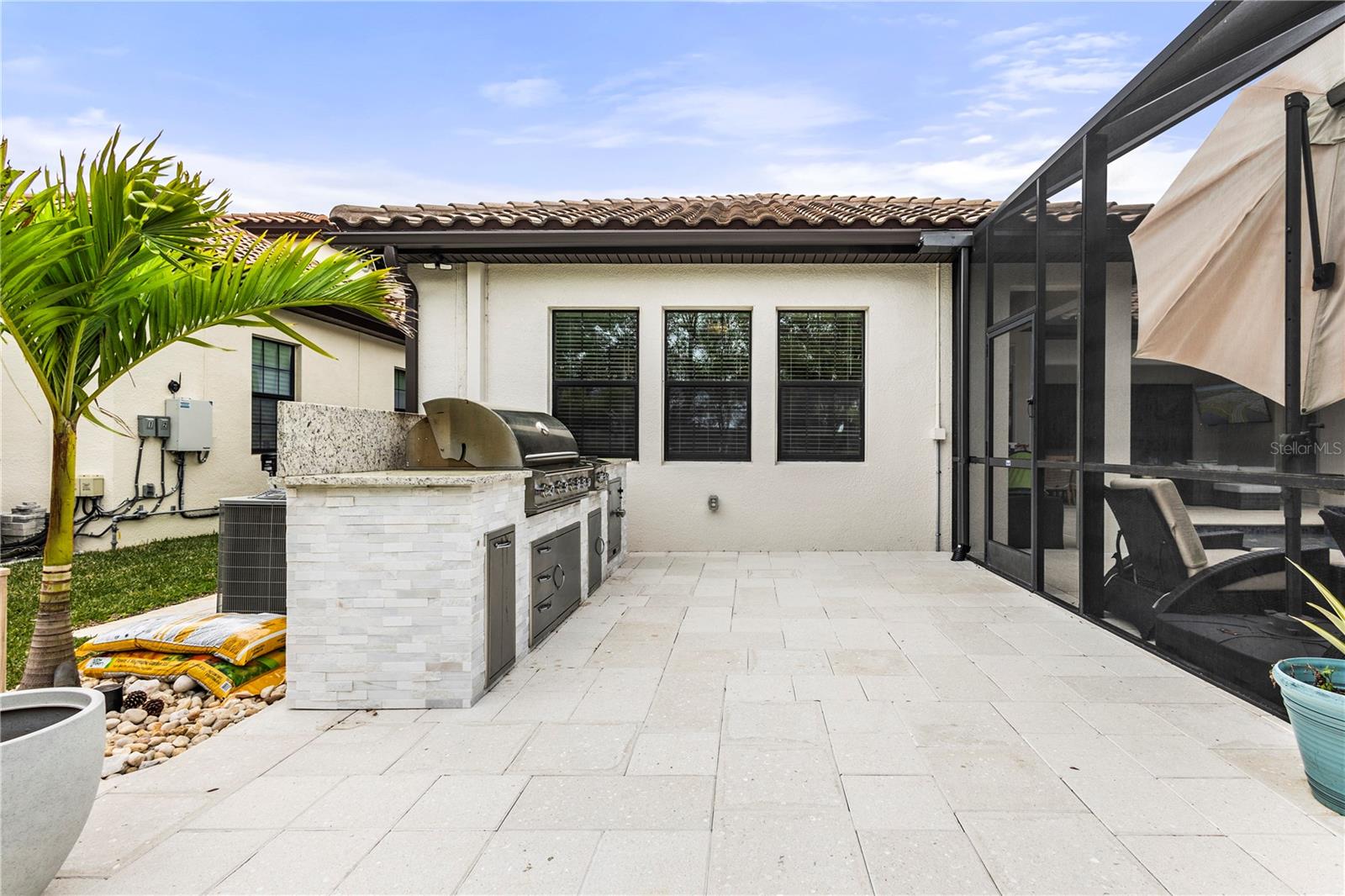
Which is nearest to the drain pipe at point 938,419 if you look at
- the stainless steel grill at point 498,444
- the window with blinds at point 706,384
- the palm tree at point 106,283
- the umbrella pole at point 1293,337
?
the window with blinds at point 706,384

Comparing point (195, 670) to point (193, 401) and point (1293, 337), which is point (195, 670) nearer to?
point (1293, 337)

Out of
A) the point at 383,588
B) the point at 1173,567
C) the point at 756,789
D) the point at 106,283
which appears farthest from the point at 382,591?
the point at 1173,567

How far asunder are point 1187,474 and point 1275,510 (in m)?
0.52

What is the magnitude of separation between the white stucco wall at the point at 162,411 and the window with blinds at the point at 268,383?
13 cm

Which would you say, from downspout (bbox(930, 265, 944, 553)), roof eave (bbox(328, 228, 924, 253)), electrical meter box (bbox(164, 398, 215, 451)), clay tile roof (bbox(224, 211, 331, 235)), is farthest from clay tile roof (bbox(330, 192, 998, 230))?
electrical meter box (bbox(164, 398, 215, 451))

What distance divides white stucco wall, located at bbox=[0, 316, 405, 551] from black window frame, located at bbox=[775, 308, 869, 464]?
599cm

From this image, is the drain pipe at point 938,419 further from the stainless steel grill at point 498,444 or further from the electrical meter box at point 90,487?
→ the electrical meter box at point 90,487

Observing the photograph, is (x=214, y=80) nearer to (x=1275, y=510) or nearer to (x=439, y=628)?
(x=439, y=628)

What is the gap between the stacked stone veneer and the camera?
2814mm

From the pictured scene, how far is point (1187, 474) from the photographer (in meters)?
3.35

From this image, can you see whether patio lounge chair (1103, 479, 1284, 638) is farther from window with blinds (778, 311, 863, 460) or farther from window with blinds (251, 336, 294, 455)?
window with blinds (251, 336, 294, 455)

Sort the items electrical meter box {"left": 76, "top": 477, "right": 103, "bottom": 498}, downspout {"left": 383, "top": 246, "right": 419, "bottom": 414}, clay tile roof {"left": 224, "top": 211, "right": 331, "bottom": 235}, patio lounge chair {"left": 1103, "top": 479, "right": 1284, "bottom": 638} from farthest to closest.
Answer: electrical meter box {"left": 76, "top": 477, "right": 103, "bottom": 498}
downspout {"left": 383, "top": 246, "right": 419, "bottom": 414}
clay tile roof {"left": 224, "top": 211, "right": 331, "bottom": 235}
patio lounge chair {"left": 1103, "top": 479, "right": 1284, "bottom": 638}

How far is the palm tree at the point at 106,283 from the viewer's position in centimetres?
225

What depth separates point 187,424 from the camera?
7.70m
